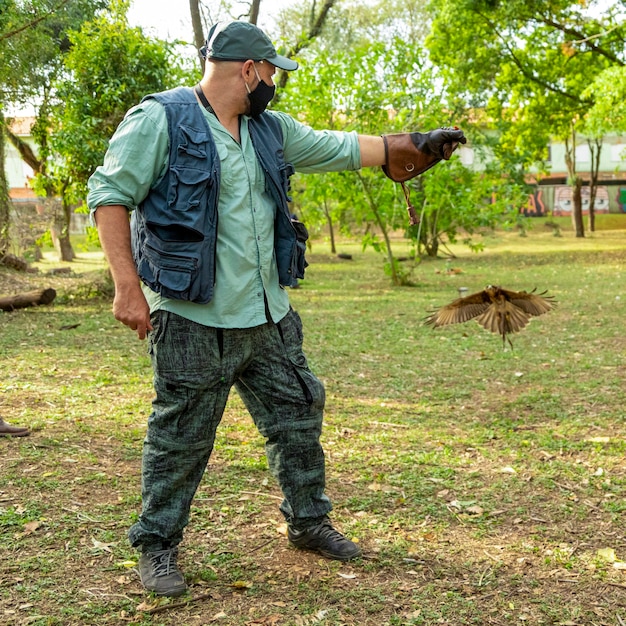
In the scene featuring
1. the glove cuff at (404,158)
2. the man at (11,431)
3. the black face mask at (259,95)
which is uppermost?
the black face mask at (259,95)

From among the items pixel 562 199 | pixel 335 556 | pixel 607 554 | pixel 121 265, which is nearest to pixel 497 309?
A: pixel 607 554

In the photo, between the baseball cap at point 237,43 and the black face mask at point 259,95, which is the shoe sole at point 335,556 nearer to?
the black face mask at point 259,95

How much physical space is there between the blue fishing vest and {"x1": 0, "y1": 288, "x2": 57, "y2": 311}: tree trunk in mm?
8741

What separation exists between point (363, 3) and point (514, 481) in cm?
2760

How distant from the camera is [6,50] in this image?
913 centimetres

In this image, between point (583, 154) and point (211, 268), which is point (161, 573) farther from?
point (583, 154)

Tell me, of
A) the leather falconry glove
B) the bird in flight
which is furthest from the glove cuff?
the bird in flight

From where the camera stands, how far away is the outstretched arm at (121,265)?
8.96 ft

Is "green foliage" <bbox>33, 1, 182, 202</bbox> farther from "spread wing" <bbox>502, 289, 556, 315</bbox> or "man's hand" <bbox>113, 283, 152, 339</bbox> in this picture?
"man's hand" <bbox>113, 283, 152, 339</bbox>

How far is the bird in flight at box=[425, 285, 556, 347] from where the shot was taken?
5.72m

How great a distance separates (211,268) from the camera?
2807 mm

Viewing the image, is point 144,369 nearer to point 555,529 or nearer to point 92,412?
point 92,412

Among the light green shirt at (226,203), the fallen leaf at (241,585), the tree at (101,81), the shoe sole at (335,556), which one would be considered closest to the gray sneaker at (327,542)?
the shoe sole at (335,556)

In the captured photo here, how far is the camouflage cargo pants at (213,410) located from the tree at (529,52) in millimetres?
14381
